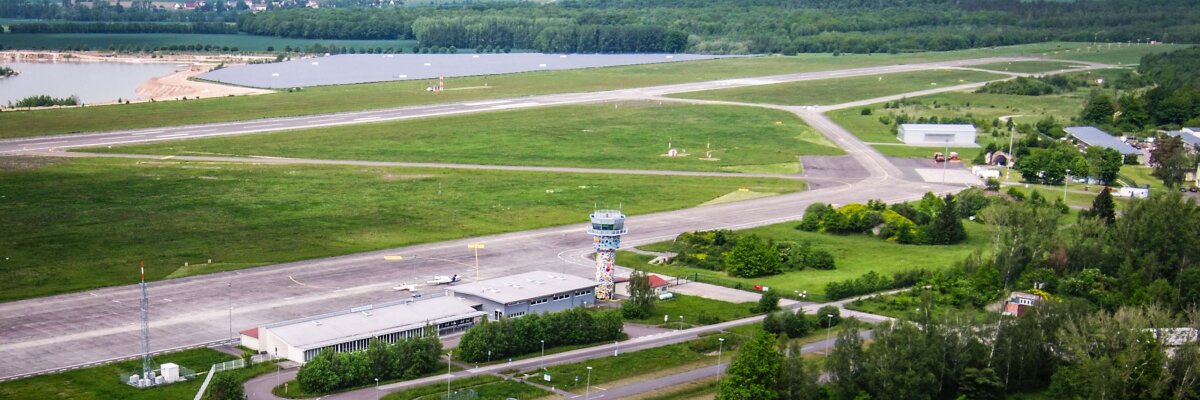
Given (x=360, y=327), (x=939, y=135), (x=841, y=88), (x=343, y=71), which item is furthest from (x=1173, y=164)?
(x=343, y=71)

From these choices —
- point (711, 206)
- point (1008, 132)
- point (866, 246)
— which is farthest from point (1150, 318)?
point (1008, 132)

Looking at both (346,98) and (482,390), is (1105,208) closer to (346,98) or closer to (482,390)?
(482,390)

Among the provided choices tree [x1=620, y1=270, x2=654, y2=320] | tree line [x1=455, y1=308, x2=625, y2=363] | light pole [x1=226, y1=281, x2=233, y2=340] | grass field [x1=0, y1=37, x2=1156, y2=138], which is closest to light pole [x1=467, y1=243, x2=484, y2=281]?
tree [x1=620, y1=270, x2=654, y2=320]

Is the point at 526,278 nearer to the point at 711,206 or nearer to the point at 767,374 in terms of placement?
the point at 767,374

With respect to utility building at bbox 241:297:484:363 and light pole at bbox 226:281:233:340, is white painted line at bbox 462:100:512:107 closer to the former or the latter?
light pole at bbox 226:281:233:340

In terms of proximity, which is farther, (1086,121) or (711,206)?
(1086,121)

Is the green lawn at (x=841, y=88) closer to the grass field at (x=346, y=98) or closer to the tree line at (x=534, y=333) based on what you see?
the grass field at (x=346, y=98)
